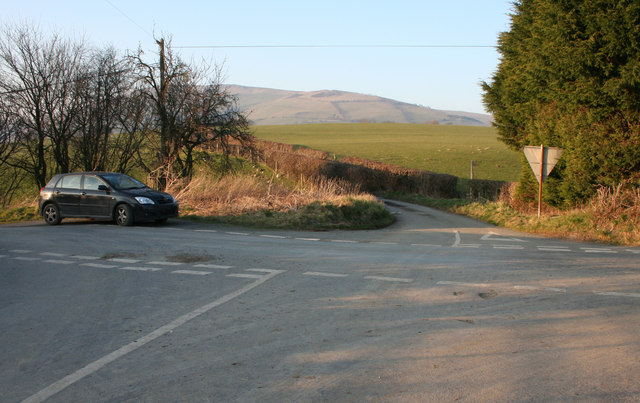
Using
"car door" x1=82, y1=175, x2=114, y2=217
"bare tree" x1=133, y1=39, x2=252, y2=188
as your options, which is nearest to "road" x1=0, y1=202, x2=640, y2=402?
"car door" x1=82, y1=175, x2=114, y2=217

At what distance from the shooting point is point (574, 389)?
407 centimetres

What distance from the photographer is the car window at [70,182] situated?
55.5 ft

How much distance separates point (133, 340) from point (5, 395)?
1.42 meters

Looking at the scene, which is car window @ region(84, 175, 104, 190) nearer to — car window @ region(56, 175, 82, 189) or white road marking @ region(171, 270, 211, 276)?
car window @ region(56, 175, 82, 189)

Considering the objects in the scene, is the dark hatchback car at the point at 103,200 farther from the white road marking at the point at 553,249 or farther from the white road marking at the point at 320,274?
the white road marking at the point at 553,249

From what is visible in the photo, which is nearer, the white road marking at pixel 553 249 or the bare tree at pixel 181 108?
the white road marking at pixel 553 249

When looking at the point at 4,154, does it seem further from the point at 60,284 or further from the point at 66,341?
the point at 66,341

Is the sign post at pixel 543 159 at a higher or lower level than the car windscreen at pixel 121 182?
higher

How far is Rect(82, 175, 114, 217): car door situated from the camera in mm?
16516

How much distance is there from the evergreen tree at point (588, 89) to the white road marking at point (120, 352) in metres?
14.8

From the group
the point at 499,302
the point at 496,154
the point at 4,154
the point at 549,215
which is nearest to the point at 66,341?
the point at 499,302

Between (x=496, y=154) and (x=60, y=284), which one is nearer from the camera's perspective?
(x=60, y=284)

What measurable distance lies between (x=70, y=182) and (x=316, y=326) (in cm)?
1399

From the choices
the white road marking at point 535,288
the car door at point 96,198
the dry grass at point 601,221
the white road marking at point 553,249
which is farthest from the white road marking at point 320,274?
the car door at point 96,198
